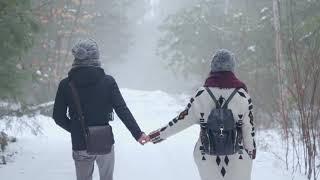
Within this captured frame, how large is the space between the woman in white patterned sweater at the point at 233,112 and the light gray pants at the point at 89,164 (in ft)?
3.34

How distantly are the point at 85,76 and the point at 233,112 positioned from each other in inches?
62.5

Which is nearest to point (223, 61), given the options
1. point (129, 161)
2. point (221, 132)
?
point (221, 132)

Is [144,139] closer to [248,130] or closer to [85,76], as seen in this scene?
[85,76]

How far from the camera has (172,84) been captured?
77938 millimetres

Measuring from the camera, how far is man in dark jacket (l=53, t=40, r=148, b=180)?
604cm

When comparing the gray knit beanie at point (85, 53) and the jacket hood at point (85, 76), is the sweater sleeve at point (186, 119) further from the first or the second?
the gray knit beanie at point (85, 53)

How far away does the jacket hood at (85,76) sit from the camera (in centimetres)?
604

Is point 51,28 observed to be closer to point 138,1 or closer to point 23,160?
point 23,160

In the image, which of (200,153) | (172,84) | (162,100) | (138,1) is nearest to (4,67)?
(200,153)

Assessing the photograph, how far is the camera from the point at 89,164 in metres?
6.09

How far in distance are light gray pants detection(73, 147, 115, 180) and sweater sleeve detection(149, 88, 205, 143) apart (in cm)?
54

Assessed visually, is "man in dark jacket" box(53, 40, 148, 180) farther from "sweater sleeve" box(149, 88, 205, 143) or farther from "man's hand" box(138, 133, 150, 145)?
"sweater sleeve" box(149, 88, 205, 143)

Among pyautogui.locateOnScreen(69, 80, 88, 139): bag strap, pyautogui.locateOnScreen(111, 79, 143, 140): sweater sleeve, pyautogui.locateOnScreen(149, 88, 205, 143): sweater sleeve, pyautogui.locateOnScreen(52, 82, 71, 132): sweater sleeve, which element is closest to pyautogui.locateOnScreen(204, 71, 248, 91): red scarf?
pyautogui.locateOnScreen(149, 88, 205, 143): sweater sleeve

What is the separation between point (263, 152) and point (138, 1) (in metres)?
72.2
